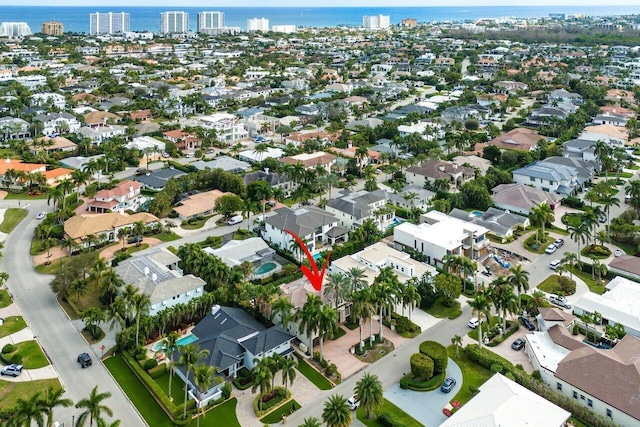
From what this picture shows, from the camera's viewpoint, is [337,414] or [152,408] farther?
[152,408]

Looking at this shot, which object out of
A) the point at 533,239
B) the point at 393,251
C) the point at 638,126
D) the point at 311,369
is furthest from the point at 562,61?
the point at 311,369

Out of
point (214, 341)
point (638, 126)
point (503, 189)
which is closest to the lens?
point (214, 341)

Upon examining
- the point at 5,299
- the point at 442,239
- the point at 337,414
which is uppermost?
the point at 442,239

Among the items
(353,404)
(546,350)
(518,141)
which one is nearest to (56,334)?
(353,404)

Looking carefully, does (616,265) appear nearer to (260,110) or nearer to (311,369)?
(311,369)

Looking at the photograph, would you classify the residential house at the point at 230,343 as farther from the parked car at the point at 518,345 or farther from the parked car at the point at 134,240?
the parked car at the point at 134,240

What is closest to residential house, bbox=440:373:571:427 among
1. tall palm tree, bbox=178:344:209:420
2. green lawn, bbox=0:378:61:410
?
tall palm tree, bbox=178:344:209:420

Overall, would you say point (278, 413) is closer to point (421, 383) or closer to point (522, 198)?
point (421, 383)
